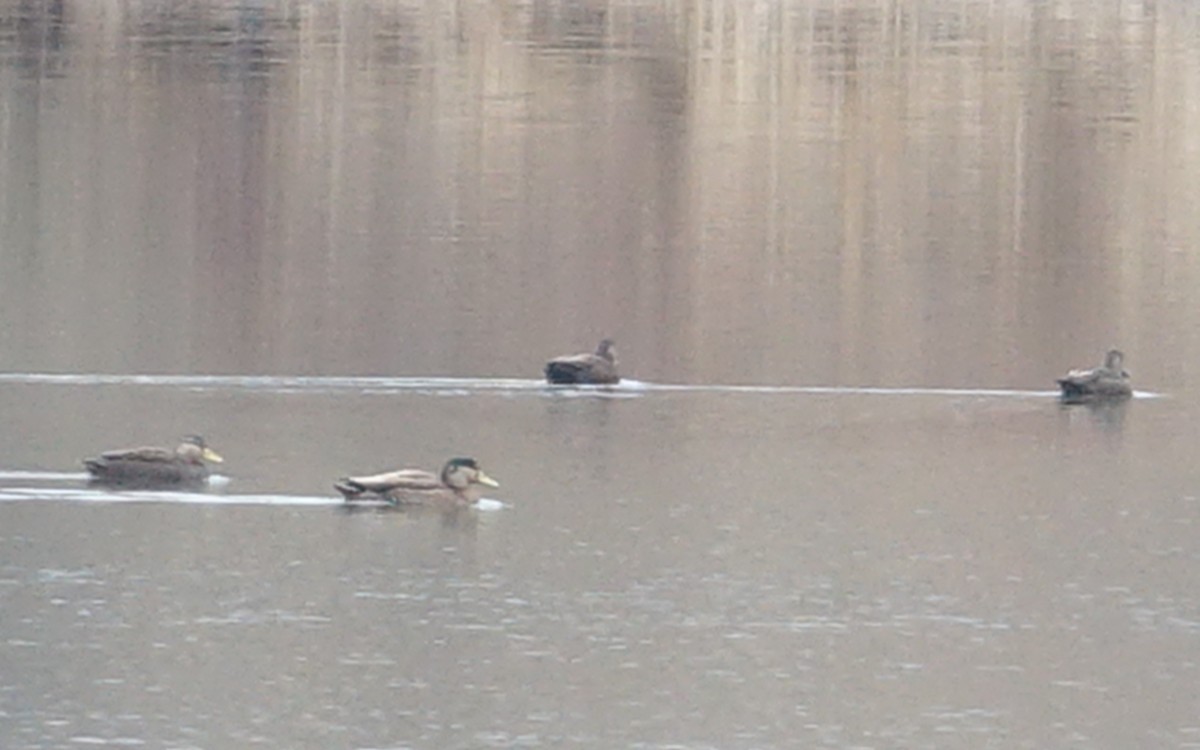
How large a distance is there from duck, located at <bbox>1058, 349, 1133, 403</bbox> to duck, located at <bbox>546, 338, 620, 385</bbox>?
3621 mm

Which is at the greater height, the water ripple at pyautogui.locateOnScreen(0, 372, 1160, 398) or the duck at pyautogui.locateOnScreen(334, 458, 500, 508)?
the water ripple at pyautogui.locateOnScreen(0, 372, 1160, 398)

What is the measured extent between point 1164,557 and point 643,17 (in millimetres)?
74061

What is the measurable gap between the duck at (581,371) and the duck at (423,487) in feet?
19.2

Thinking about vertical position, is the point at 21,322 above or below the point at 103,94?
below

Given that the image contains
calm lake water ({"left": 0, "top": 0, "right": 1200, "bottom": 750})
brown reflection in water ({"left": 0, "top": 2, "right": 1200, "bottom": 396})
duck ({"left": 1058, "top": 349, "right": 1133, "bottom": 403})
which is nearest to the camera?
calm lake water ({"left": 0, "top": 0, "right": 1200, "bottom": 750})

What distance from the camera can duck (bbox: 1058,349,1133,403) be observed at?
26.3m

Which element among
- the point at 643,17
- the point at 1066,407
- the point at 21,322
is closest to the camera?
the point at 1066,407

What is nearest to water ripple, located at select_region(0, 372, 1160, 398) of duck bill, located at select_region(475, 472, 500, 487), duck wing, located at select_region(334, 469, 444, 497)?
duck bill, located at select_region(475, 472, 500, 487)

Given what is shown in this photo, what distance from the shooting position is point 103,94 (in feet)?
204

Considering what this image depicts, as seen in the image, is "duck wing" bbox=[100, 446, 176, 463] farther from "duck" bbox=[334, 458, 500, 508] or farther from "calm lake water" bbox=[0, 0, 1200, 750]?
"duck" bbox=[334, 458, 500, 508]

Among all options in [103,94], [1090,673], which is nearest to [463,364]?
[1090,673]

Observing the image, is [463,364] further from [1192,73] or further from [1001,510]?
[1192,73]

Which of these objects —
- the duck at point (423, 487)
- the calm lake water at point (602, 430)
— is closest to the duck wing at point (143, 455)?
the calm lake water at point (602, 430)

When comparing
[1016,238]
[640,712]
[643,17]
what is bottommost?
[640,712]
